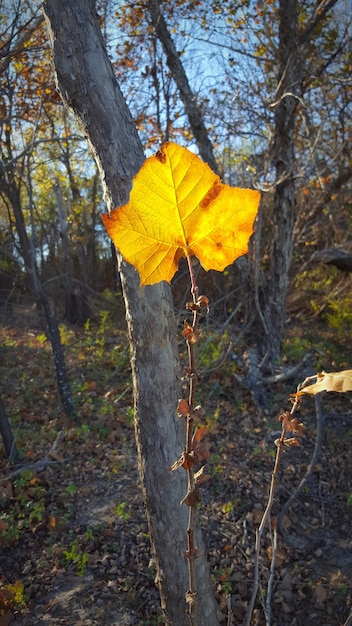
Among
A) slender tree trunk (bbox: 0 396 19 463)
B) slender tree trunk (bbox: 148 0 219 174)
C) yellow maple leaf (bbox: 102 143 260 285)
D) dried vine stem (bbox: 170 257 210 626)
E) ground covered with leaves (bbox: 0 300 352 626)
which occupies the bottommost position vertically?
ground covered with leaves (bbox: 0 300 352 626)

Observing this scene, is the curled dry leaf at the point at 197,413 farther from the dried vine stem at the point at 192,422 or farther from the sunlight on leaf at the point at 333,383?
the sunlight on leaf at the point at 333,383

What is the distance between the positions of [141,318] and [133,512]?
2321mm

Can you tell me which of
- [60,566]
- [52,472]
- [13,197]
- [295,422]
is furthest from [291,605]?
[13,197]

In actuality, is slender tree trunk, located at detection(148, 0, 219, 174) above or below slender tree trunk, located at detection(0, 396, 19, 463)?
above

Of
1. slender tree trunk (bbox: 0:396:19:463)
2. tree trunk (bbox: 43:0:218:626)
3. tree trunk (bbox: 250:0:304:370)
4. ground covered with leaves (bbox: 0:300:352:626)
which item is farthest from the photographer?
tree trunk (bbox: 250:0:304:370)

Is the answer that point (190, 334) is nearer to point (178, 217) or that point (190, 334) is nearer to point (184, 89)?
point (178, 217)

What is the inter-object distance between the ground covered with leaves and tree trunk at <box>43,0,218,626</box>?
417mm

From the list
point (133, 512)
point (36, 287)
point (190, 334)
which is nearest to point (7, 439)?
point (133, 512)

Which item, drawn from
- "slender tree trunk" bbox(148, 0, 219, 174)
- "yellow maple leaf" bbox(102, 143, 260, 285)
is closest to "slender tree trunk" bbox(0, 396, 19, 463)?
"yellow maple leaf" bbox(102, 143, 260, 285)

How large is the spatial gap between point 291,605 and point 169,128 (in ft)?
24.5

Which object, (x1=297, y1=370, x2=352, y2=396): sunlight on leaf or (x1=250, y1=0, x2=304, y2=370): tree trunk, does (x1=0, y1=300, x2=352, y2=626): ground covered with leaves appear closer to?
(x1=250, y1=0, x2=304, y2=370): tree trunk

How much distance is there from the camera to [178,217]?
650 millimetres

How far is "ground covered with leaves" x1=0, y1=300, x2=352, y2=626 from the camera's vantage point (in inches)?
106

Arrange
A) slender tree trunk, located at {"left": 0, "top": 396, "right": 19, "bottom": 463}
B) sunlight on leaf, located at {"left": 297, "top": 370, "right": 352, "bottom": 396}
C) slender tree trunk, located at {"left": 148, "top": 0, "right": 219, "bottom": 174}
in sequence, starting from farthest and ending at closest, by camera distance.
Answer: slender tree trunk, located at {"left": 148, "top": 0, "right": 219, "bottom": 174} < slender tree trunk, located at {"left": 0, "top": 396, "right": 19, "bottom": 463} < sunlight on leaf, located at {"left": 297, "top": 370, "right": 352, "bottom": 396}
